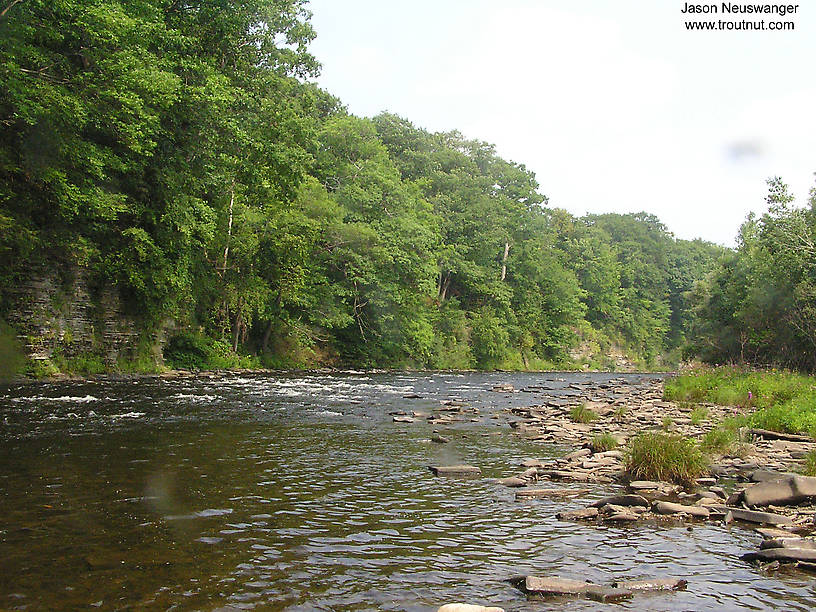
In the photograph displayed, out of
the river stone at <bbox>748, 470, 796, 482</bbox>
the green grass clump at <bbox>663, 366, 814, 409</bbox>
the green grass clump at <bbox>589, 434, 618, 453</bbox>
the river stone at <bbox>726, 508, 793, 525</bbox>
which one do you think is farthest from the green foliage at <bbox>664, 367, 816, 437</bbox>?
the river stone at <bbox>726, 508, 793, 525</bbox>

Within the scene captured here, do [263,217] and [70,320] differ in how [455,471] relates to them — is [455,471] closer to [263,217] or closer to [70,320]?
[70,320]

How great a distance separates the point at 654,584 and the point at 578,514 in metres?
2.18

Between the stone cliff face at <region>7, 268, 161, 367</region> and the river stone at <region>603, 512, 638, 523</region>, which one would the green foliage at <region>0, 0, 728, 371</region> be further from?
the river stone at <region>603, 512, 638, 523</region>

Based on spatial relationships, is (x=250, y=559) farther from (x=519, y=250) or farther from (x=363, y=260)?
(x=519, y=250)

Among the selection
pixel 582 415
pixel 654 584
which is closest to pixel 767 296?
pixel 582 415

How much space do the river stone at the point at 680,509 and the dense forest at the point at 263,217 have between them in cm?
1794

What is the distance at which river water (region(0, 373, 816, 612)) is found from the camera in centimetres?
487

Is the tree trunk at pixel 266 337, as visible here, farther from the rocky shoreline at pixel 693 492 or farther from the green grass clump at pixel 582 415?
the rocky shoreline at pixel 693 492

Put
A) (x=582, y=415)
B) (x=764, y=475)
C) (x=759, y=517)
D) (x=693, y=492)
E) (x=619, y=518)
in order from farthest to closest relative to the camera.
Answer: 1. (x=582, y=415)
2. (x=764, y=475)
3. (x=693, y=492)
4. (x=619, y=518)
5. (x=759, y=517)

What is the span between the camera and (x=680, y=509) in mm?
7492

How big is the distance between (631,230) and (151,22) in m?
97.8

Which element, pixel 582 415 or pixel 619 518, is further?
pixel 582 415

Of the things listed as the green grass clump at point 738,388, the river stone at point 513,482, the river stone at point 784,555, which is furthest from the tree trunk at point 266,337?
the river stone at point 784,555

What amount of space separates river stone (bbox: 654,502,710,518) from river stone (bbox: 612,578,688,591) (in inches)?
91.5
